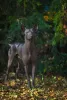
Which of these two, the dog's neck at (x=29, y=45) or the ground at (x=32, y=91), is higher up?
the dog's neck at (x=29, y=45)

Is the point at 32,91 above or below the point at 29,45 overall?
below

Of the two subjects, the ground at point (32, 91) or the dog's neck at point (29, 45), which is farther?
the dog's neck at point (29, 45)

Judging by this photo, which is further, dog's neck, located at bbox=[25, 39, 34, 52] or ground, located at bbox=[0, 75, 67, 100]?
dog's neck, located at bbox=[25, 39, 34, 52]

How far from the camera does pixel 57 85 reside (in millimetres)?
10594

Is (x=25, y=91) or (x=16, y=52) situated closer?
(x=25, y=91)

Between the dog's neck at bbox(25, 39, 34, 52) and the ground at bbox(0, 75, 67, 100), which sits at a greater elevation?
the dog's neck at bbox(25, 39, 34, 52)

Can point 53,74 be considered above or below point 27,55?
below

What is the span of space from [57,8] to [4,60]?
5544 millimetres

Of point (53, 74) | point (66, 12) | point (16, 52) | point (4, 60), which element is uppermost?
point (66, 12)

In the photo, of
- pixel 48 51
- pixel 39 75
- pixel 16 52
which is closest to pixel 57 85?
pixel 16 52

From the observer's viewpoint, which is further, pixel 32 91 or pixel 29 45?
pixel 29 45

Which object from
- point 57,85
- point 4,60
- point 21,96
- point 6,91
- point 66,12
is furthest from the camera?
point 4,60

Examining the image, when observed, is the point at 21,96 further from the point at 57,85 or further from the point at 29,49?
the point at 57,85

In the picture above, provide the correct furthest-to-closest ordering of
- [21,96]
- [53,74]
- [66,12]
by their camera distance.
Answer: [53,74] → [21,96] → [66,12]
